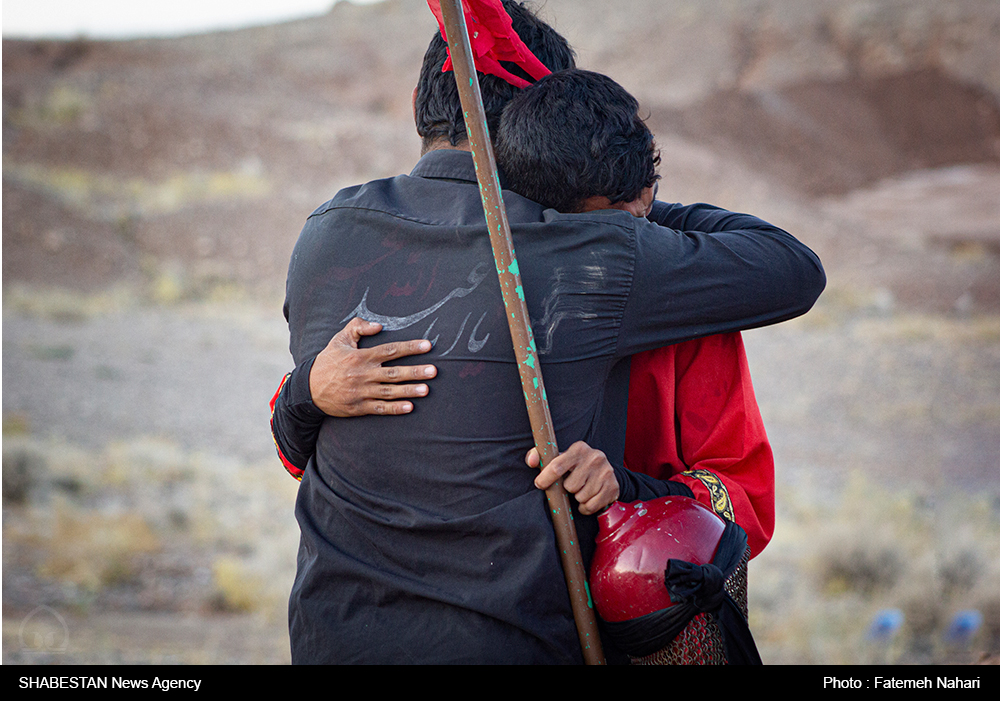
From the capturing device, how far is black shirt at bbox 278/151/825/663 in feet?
5.22

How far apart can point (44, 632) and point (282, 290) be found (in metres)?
11.4

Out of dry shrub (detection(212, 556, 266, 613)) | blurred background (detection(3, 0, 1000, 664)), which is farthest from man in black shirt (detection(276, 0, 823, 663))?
dry shrub (detection(212, 556, 266, 613))

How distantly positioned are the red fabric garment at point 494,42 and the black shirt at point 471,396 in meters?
0.28

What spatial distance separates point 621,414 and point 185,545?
798 cm

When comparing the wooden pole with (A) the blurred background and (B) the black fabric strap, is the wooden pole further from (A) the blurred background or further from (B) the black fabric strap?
(A) the blurred background

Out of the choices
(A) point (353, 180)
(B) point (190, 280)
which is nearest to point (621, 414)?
(B) point (190, 280)

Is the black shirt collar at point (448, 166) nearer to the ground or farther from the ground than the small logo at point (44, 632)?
farther from the ground

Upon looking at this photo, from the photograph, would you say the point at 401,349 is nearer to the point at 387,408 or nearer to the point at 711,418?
the point at 387,408

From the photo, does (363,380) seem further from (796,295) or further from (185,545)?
(185,545)

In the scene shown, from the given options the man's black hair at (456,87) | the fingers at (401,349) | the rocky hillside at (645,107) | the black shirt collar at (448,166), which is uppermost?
the rocky hillside at (645,107)

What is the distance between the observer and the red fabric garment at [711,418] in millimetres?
1894

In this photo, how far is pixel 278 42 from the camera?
32.9 metres

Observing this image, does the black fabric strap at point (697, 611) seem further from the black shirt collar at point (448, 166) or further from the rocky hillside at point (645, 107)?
the rocky hillside at point (645, 107)

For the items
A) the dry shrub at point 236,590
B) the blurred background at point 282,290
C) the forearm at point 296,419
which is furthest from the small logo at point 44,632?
the forearm at point 296,419
